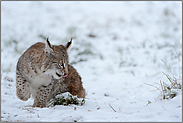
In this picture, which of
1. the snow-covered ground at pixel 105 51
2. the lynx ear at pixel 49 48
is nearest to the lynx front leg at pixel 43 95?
the snow-covered ground at pixel 105 51

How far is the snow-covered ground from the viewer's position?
3557 millimetres

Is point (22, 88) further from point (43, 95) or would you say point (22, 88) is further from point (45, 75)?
point (45, 75)

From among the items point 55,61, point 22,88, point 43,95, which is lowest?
point 43,95

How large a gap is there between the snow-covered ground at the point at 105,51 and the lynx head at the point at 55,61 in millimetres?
570

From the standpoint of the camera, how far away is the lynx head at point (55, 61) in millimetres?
3943

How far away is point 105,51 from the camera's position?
8.98 meters

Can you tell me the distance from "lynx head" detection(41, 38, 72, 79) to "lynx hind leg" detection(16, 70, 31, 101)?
66 cm

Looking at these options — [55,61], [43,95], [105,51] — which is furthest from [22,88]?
[105,51]

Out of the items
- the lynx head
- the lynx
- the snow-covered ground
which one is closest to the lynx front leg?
the lynx

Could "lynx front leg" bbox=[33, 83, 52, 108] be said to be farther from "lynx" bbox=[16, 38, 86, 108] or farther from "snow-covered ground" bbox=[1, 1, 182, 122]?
"snow-covered ground" bbox=[1, 1, 182, 122]

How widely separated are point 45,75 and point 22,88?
622 millimetres

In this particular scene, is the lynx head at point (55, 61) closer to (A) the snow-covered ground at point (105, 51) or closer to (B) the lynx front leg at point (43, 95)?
(B) the lynx front leg at point (43, 95)

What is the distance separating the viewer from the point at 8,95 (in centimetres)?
488

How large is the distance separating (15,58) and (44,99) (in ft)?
14.5
